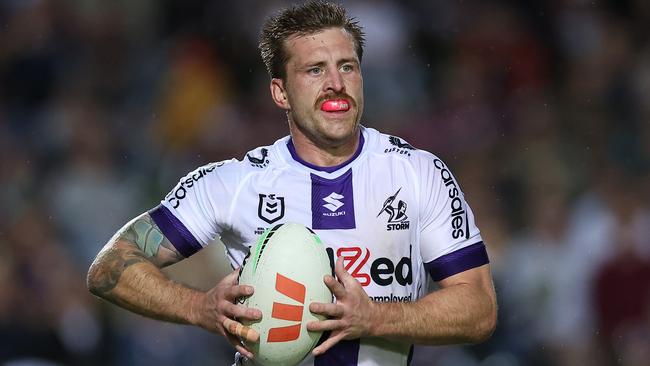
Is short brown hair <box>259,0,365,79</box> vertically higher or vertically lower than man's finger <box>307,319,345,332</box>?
higher

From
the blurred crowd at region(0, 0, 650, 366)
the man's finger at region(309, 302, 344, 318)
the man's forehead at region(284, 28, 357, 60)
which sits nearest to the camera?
the man's finger at region(309, 302, 344, 318)

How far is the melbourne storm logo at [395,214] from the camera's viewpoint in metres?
4.85

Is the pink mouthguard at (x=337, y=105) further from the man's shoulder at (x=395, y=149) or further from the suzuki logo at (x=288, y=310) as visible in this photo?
the suzuki logo at (x=288, y=310)

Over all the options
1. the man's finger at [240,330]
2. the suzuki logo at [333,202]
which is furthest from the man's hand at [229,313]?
the suzuki logo at [333,202]

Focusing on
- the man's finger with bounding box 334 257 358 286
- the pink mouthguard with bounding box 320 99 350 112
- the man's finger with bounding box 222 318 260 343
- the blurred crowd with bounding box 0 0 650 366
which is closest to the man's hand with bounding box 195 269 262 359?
the man's finger with bounding box 222 318 260 343

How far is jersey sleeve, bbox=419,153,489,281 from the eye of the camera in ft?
15.9

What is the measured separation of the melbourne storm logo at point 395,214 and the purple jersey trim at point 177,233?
793 mm

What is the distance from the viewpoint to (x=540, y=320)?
8117mm

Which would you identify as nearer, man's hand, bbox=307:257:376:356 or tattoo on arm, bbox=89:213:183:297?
man's hand, bbox=307:257:376:356

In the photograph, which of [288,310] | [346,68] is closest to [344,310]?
[288,310]

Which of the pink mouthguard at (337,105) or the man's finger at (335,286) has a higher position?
the pink mouthguard at (337,105)

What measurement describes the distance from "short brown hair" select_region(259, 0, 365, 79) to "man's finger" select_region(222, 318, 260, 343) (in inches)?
46.9

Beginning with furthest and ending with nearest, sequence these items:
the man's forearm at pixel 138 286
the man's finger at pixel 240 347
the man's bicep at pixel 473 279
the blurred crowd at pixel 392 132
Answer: the blurred crowd at pixel 392 132 < the man's bicep at pixel 473 279 < the man's forearm at pixel 138 286 < the man's finger at pixel 240 347

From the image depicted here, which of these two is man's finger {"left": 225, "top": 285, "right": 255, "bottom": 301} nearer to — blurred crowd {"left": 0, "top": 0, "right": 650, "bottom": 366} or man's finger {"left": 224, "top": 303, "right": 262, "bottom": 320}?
man's finger {"left": 224, "top": 303, "right": 262, "bottom": 320}
